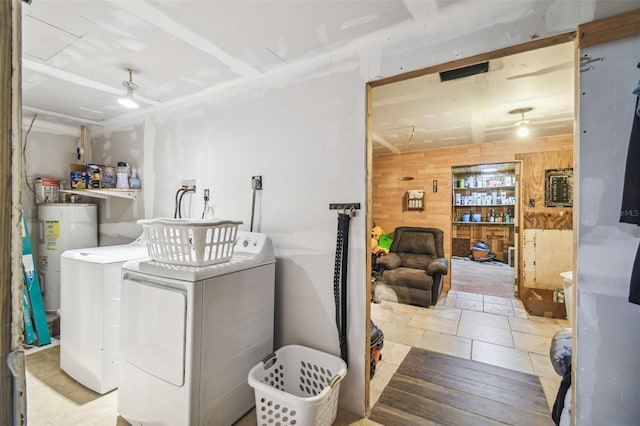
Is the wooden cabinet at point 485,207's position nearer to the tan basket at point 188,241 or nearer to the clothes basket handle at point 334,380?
the clothes basket handle at point 334,380

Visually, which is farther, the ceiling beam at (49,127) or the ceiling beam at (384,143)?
the ceiling beam at (384,143)

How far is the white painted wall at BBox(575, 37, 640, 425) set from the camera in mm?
1187

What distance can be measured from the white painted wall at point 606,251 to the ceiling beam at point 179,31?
6.28ft

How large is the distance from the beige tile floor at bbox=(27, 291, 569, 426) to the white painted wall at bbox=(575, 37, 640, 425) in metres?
0.92

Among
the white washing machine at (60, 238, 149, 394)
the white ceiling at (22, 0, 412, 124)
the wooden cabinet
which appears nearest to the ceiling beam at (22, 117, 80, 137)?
the white ceiling at (22, 0, 412, 124)

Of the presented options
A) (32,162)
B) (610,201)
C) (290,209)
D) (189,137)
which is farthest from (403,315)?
(32,162)

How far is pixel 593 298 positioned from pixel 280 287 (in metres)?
1.74

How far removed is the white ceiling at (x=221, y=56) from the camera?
147cm

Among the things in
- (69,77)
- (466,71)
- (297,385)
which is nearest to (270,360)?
(297,385)

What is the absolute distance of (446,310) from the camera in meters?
3.66

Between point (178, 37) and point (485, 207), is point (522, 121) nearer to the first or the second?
point (178, 37)

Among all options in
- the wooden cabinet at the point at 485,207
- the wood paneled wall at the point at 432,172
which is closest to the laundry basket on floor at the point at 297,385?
the wood paneled wall at the point at 432,172

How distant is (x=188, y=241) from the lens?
157 centimetres

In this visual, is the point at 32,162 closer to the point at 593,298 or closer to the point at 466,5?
the point at 466,5
